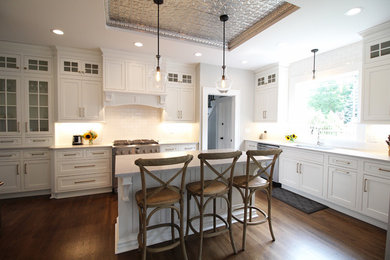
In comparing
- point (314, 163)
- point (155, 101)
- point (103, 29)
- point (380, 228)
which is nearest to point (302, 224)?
point (380, 228)

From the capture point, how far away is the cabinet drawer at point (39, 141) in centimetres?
337

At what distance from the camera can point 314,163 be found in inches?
126

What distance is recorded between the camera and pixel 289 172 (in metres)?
3.67

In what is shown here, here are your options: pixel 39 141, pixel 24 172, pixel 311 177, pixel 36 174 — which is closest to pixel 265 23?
pixel 311 177

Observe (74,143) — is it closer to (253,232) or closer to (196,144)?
(196,144)

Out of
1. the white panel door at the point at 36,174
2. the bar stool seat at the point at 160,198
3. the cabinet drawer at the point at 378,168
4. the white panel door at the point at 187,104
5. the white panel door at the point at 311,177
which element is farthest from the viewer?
the white panel door at the point at 187,104

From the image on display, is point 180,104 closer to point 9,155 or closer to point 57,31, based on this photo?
point 57,31

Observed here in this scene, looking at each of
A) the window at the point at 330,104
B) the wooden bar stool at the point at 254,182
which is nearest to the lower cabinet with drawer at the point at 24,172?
the wooden bar stool at the point at 254,182

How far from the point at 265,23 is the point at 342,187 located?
9.09 ft

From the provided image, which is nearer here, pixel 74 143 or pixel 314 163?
pixel 314 163

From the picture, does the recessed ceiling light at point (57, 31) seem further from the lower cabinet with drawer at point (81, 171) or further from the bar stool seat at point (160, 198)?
the bar stool seat at point (160, 198)

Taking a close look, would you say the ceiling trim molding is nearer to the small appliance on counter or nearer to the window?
the window

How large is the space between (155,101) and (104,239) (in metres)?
2.74

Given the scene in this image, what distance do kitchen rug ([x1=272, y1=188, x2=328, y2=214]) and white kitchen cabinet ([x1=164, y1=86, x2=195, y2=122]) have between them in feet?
8.16
